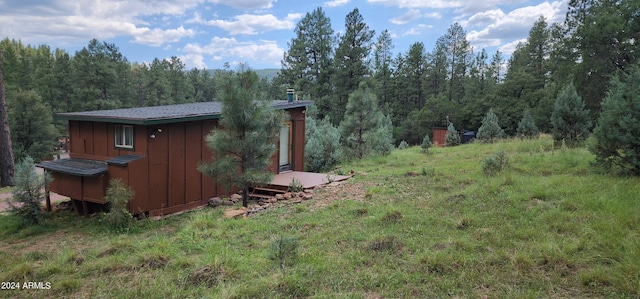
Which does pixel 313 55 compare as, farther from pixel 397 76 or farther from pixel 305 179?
pixel 305 179

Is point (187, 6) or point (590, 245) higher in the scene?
point (187, 6)

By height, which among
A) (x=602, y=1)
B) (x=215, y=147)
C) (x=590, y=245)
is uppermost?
(x=602, y=1)

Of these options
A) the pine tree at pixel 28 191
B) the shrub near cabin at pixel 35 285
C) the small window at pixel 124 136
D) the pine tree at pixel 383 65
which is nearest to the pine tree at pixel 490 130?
the small window at pixel 124 136

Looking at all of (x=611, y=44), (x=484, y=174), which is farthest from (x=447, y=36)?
(x=484, y=174)

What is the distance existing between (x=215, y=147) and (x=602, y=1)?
903 inches

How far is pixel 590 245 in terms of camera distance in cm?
352

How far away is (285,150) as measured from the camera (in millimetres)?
9977

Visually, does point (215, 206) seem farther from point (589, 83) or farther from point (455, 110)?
point (455, 110)

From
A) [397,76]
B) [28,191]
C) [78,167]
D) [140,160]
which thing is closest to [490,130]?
[140,160]

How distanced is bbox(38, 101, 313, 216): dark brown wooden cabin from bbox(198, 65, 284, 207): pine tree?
72 cm

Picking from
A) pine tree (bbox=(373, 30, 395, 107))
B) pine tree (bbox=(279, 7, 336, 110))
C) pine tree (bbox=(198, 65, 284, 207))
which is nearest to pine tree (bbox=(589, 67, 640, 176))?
pine tree (bbox=(198, 65, 284, 207))

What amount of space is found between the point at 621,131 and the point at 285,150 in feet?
23.1

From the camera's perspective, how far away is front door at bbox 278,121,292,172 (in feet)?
32.1

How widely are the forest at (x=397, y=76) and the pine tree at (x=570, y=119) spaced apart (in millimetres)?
7714
